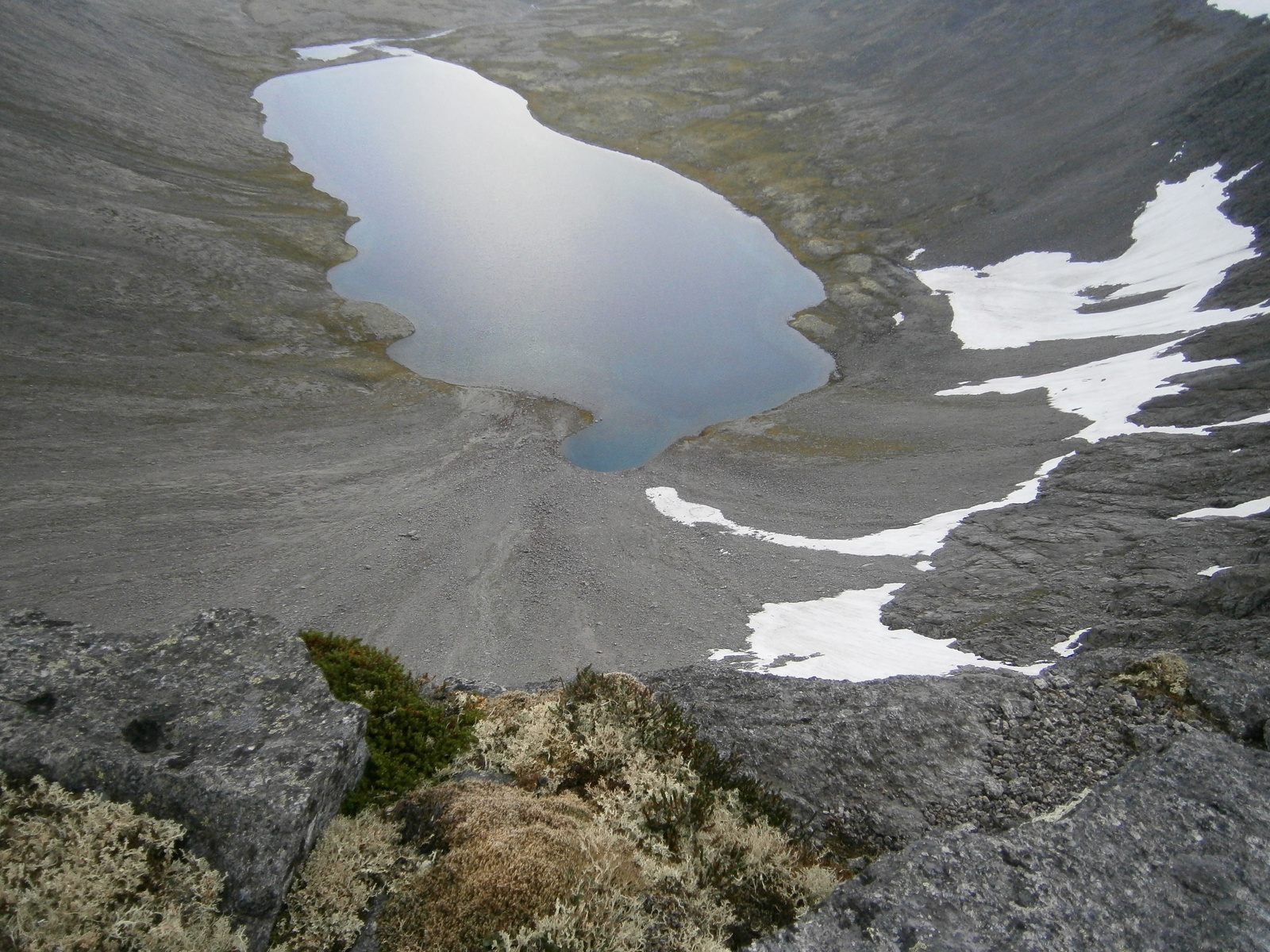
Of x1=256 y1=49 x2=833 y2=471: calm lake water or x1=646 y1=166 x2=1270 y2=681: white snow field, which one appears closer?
x1=646 y1=166 x2=1270 y2=681: white snow field

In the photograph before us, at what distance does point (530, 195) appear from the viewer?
74375 mm

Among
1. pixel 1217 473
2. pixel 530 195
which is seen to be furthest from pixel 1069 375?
pixel 530 195

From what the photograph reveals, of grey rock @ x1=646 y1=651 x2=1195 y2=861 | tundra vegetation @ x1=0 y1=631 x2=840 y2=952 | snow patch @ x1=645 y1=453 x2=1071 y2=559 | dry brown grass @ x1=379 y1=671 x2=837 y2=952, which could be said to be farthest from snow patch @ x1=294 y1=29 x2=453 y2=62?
dry brown grass @ x1=379 y1=671 x2=837 y2=952

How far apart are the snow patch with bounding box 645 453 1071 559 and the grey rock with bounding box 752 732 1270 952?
22.7 metres

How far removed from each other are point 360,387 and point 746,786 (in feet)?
140

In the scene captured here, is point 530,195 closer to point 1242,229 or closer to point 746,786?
point 1242,229

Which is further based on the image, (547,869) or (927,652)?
(927,652)

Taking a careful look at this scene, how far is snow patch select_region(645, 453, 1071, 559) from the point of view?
3180cm

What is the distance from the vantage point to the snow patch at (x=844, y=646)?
19156mm

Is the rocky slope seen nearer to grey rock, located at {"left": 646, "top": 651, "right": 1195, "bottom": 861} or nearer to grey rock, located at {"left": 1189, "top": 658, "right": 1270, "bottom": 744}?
grey rock, located at {"left": 646, "top": 651, "right": 1195, "bottom": 861}

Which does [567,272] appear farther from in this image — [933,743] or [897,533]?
[933,743]

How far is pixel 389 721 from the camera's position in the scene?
408 inches

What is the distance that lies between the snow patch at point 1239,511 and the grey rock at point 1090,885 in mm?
20919

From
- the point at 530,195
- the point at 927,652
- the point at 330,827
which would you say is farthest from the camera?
the point at 530,195
